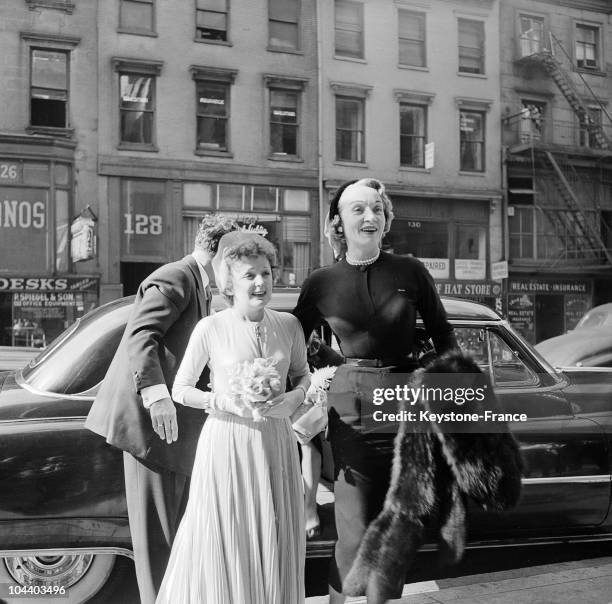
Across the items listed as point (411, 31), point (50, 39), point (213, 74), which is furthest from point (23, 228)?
point (411, 31)

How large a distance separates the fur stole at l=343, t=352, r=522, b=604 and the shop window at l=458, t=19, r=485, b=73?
5276mm

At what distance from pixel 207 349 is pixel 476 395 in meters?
1.11

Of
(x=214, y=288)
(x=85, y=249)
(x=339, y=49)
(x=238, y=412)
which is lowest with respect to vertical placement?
(x=238, y=412)

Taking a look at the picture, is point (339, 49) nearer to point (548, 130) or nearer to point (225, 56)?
point (225, 56)

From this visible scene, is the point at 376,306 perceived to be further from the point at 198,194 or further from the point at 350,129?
the point at 198,194

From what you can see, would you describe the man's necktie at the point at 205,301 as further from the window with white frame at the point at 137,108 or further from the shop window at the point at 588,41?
the window with white frame at the point at 137,108

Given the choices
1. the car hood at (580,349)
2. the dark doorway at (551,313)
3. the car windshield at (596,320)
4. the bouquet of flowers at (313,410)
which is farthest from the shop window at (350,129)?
the bouquet of flowers at (313,410)

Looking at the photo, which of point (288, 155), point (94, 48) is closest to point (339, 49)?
point (288, 155)

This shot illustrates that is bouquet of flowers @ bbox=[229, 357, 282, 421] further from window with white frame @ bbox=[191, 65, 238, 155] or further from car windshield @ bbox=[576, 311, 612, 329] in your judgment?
window with white frame @ bbox=[191, 65, 238, 155]

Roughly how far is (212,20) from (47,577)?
15.0m

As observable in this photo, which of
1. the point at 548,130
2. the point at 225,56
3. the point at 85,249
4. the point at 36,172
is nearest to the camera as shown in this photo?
the point at 548,130

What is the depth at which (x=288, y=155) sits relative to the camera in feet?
53.4

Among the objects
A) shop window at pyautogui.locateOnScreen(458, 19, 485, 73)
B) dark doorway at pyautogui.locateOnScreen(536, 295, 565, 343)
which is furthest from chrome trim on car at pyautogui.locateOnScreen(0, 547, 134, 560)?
dark doorway at pyautogui.locateOnScreen(536, 295, 565, 343)

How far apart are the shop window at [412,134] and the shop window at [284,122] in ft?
10.8
